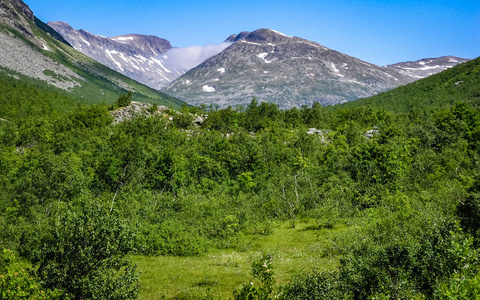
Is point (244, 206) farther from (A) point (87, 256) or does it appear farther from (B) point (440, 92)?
(B) point (440, 92)

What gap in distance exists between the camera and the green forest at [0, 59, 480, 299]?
1684 cm

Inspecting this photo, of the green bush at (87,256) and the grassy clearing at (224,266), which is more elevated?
the green bush at (87,256)

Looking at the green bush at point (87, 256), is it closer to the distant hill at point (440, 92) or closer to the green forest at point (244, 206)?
the green forest at point (244, 206)

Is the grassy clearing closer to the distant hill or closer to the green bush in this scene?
the green bush

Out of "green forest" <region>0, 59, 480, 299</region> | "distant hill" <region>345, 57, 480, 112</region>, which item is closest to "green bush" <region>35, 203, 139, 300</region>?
"green forest" <region>0, 59, 480, 299</region>

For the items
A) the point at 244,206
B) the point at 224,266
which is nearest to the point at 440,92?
the point at 244,206

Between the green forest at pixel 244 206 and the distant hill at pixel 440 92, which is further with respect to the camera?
the distant hill at pixel 440 92

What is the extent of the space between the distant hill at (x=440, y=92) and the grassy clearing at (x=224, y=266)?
4520 inches

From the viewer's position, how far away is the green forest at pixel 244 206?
16.8m

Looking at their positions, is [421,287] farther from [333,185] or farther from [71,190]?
[71,190]

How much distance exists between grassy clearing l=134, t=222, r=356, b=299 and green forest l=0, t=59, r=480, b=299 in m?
0.28

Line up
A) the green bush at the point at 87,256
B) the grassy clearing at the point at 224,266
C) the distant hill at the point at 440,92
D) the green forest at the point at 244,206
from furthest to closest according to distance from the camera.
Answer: the distant hill at the point at 440,92
the grassy clearing at the point at 224,266
the green forest at the point at 244,206
the green bush at the point at 87,256

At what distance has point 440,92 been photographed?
14188cm

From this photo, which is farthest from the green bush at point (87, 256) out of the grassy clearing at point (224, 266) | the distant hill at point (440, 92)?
the distant hill at point (440, 92)
